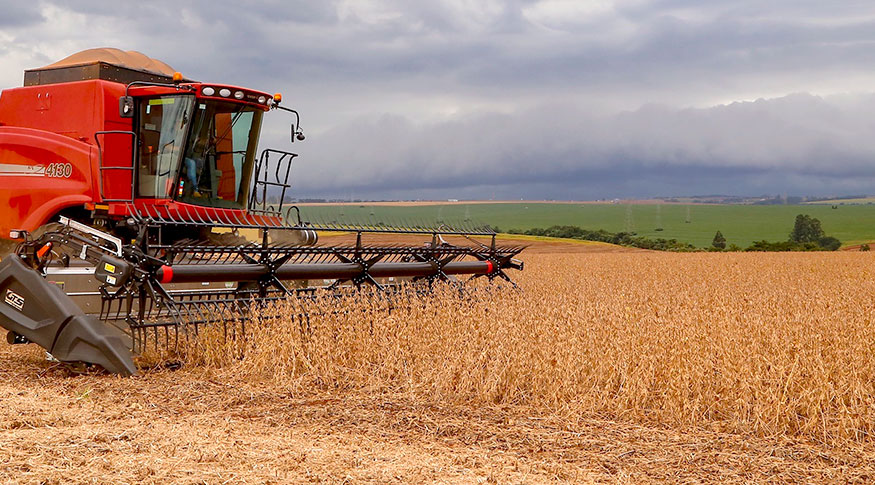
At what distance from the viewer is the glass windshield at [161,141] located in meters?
7.97

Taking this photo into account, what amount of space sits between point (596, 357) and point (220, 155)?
4.88 meters

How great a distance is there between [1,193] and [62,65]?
1521 millimetres

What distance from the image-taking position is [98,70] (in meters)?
8.43

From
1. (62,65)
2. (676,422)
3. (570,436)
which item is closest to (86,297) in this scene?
(62,65)

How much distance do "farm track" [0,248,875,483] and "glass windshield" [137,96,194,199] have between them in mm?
2224

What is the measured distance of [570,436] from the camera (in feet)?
14.5

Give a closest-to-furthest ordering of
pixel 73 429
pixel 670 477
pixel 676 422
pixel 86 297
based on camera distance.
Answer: pixel 670 477 → pixel 73 429 → pixel 676 422 → pixel 86 297

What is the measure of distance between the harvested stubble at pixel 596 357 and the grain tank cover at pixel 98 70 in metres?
3.79

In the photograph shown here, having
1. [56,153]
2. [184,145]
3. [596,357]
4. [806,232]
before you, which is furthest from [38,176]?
[806,232]

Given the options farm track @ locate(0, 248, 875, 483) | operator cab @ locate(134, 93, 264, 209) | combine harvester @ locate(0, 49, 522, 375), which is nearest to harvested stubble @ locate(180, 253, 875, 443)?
farm track @ locate(0, 248, 875, 483)

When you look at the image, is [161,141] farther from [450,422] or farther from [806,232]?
[806,232]

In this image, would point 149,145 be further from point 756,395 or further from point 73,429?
point 756,395

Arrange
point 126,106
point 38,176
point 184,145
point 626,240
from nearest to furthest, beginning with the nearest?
point 126,106, point 184,145, point 38,176, point 626,240

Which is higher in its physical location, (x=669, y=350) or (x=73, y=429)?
(x=669, y=350)
